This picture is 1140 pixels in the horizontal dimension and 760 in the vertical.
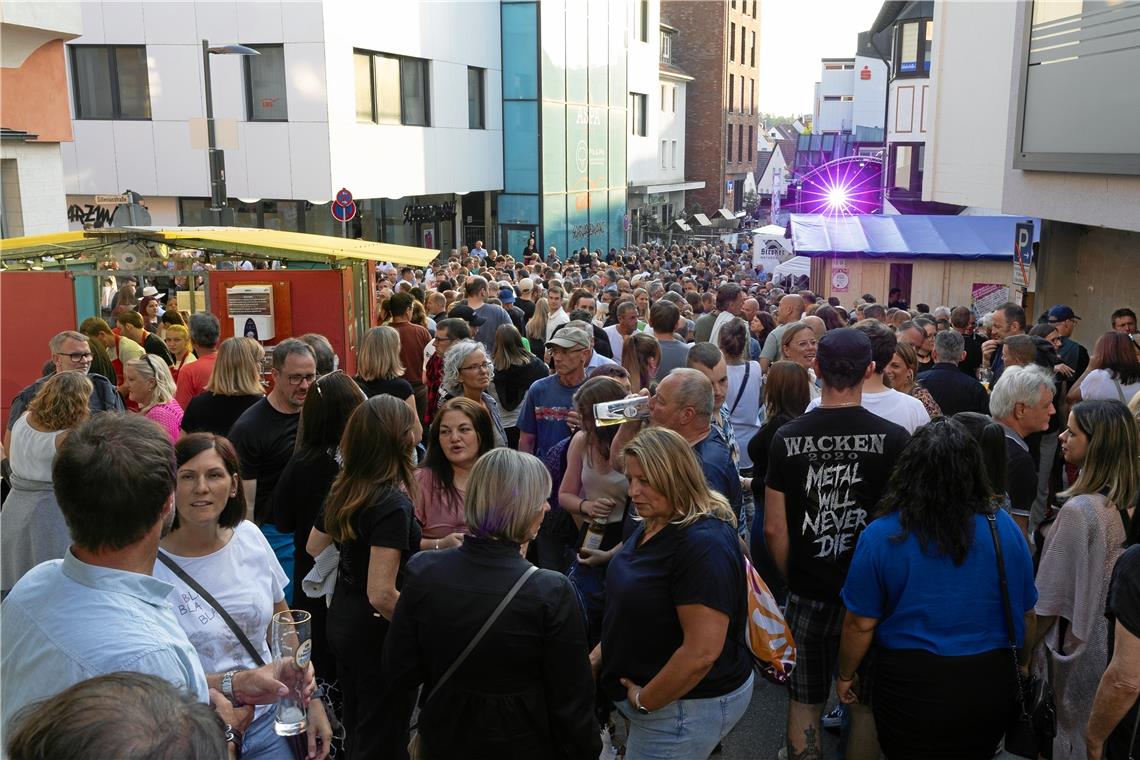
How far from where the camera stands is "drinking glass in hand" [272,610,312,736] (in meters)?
2.96

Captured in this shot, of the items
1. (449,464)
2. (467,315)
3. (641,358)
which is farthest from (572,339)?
(467,315)

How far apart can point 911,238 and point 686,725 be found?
17966 mm

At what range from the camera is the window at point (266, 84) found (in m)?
23.0

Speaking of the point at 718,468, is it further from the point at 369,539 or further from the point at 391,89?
the point at 391,89

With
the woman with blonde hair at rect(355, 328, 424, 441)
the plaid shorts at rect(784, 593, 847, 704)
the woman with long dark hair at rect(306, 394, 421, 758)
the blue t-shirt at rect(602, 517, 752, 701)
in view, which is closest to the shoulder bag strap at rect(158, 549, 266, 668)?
the woman with long dark hair at rect(306, 394, 421, 758)

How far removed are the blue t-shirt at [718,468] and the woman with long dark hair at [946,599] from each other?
2.86 ft

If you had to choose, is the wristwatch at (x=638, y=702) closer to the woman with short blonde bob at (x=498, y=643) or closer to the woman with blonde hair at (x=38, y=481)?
the woman with short blonde bob at (x=498, y=643)

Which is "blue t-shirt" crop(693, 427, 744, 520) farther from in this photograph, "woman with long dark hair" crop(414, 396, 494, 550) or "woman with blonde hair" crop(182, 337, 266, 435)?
"woman with blonde hair" crop(182, 337, 266, 435)

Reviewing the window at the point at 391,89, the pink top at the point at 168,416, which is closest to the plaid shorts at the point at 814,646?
the pink top at the point at 168,416

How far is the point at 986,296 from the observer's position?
18.8 meters

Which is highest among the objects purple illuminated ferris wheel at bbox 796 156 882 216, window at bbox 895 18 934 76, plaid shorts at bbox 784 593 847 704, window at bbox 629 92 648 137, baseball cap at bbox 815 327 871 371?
window at bbox 895 18 934 76

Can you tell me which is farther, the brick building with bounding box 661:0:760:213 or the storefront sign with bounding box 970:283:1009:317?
the brick building with bounding box 661:0:760:213

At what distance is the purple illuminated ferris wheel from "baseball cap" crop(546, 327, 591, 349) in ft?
109

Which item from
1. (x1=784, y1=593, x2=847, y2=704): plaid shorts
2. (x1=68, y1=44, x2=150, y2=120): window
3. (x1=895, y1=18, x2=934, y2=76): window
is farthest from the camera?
(x1=895, y1=18, x2=934, y2=76): window
